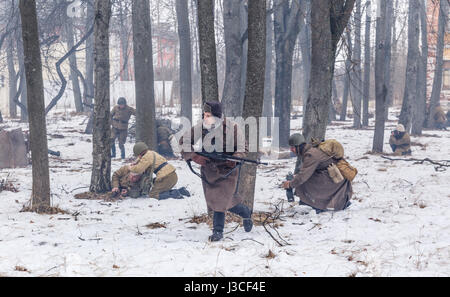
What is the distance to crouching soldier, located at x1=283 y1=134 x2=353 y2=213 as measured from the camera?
6855 mm

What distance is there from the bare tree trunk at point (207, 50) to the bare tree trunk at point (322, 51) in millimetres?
2045

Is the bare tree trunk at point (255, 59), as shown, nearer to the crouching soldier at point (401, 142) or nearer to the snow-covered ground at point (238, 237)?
the snow-covered ground at point (238, 237)

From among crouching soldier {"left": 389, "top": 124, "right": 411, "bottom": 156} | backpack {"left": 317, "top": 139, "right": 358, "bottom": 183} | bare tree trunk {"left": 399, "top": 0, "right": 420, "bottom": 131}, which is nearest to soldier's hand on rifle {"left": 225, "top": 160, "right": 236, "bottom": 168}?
backpack {"left": 317, "top": 139, "right": 358, "bottom": 183}

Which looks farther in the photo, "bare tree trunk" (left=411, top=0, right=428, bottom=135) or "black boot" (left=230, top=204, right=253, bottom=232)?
"bare tree trunk" (left=411, top=0, right=428, bottom=135)

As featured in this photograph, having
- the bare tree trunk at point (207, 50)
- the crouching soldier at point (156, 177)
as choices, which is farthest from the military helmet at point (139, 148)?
the bare tree trunk at point (207, 50)

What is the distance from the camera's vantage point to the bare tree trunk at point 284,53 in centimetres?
1324

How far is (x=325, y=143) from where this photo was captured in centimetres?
700

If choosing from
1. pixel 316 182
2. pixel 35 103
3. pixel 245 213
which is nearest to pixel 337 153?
pixel 316 182

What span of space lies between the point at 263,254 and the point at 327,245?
0.92 metres

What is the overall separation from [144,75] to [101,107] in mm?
3477

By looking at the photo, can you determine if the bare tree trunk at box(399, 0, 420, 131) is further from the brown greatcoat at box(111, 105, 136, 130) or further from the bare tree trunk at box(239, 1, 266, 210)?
the bare tree trunk at box(239, 1, 266, 210)

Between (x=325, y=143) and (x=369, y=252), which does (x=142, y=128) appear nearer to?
(x=325, y=143)

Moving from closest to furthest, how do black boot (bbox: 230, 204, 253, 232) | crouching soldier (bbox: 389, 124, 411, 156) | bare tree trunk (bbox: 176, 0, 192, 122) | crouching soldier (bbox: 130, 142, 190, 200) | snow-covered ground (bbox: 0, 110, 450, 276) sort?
snow-covered ground (bbox: 0, 110, 450, 276)
black boot (bbox: 230, 204, 253, 232)
crouching soldier (bbox: 130, 142, 190, 200)
crouching soldier (bbox: 389, 124, 411, 156)
bare tree trunk (bbox: 176, 0, 192, 122)

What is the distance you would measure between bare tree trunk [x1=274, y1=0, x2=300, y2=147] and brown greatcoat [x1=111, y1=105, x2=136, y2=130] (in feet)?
13.8
